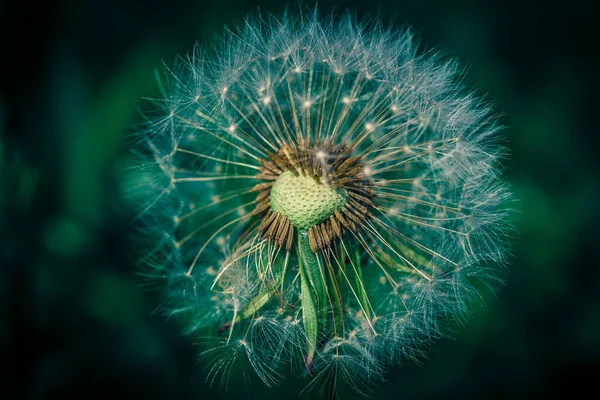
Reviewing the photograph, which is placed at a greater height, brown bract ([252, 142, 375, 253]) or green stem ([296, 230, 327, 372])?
brown bract ([252, 142, 375, 253])

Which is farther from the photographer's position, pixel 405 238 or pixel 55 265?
pixel 55 265

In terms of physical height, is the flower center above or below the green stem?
above

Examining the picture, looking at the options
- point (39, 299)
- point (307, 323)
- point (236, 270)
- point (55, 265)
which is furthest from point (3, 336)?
point (307, 323)

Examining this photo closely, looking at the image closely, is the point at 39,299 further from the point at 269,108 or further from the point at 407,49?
the point at 407,49

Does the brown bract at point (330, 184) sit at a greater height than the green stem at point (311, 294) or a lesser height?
greater

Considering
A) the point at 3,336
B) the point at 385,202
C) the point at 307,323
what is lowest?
the point at 307,323

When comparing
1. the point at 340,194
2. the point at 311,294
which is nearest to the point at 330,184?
the point at 340,194
